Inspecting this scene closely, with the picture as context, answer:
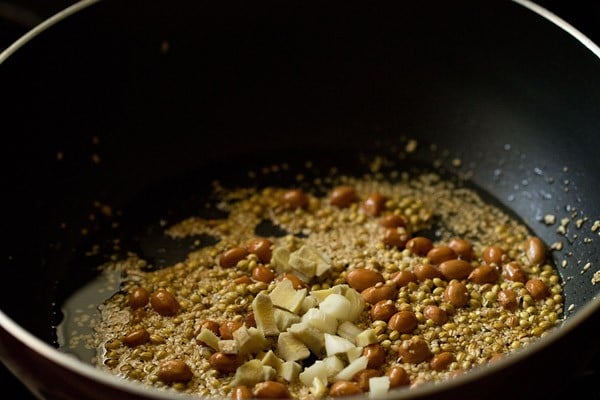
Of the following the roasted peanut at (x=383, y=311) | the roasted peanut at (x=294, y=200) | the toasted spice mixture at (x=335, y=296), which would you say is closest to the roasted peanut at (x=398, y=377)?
the toasted spice mixture at (x=335, y=296)

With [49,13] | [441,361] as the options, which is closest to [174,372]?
[441,361]

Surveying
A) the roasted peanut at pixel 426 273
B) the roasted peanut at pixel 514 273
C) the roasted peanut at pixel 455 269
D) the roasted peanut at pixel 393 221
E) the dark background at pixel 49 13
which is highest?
the dark background at pixel 49 13

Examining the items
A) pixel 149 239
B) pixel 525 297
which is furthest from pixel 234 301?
pixel 525 297

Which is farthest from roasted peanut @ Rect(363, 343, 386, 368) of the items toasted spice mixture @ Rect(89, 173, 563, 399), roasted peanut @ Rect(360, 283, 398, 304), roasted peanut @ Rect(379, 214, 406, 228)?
roasted peanut @ Rect(379, 214, 406, 228)

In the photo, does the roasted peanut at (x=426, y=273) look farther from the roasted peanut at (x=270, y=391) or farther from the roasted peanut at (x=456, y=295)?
the roasted peanut at (x=270, y=391)

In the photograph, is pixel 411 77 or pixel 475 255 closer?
pixel 475 255

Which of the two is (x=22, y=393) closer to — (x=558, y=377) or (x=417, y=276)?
(x=417, y=276)
